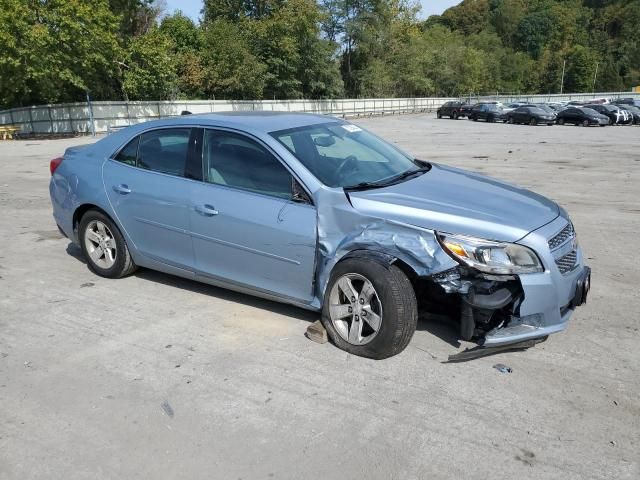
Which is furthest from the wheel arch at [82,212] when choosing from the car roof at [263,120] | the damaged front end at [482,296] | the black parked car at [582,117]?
the black parked car at [582,117]

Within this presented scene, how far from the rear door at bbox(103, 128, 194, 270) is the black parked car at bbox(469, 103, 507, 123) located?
129ft

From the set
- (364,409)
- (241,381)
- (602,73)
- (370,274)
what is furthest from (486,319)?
(602,73)

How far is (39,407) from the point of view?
340 cm

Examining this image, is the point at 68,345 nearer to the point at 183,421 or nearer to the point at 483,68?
the point at 183,421

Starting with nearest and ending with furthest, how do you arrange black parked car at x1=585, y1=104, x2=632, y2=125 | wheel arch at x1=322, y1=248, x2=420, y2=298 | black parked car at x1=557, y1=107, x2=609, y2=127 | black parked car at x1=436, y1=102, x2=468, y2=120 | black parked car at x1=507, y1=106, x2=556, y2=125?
1. wheel arch at x1=322, y1=248, x2=420, y2=298
2. black parked car at x1=557, y1=107, x2=609, y2=127
3. black parked car at x1=585, y1=104, x2=632, y2=125
4. black parked car at x1=507, y1=106, x2=556, y2=125
5. black parked car at x1=436, y1=102, x2=468, y2=120

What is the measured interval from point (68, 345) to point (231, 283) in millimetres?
1275

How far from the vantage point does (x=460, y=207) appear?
3.90 m

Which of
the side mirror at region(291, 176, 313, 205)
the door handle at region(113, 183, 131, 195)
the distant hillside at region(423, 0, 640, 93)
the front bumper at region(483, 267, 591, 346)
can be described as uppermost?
the distant hillside at region(423, 0, 640, 93)

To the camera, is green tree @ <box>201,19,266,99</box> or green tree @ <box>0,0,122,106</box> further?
green tree @ <box>201,19,266,99</box>

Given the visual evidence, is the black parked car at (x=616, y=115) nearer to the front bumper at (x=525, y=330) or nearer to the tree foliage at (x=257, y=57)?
the tree foliage at (x=257, y=57)

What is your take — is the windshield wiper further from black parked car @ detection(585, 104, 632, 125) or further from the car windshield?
black parked car @ detection(585, 104, 632, 125)

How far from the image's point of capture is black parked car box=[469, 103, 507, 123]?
41062 millimetres

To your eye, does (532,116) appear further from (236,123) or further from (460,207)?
(460,207)

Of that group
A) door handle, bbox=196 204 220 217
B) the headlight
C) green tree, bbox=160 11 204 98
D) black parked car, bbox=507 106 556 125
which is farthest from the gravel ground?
green tree, bbox=160 11 204 98
